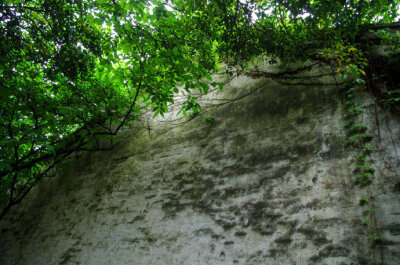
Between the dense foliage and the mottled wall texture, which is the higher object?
the dense foliage

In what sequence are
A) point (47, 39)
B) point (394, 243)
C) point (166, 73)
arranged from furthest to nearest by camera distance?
point (166, 73) < point (47, 39) < point (394, 243)

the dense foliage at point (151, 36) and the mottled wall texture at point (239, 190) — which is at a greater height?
the dense foliage at point (151, 36)

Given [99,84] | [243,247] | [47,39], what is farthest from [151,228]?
[47,39]

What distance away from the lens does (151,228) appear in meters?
3.24

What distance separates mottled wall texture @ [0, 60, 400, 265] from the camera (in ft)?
7.25

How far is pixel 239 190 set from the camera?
9.39 feet

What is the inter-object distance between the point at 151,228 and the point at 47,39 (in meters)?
2.96

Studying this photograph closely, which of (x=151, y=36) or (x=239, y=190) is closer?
(x=239, y=190)

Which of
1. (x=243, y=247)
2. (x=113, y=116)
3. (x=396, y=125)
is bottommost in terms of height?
(x=243, y=247)

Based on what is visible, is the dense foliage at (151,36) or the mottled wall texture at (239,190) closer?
the mottled wall texture at (239,190)

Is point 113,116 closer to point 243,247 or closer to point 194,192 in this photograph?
point 194,192

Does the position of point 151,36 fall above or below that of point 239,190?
above

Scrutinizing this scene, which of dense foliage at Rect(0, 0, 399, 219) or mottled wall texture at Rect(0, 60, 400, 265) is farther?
dense foliage at Rect(0, 0, 399, 219)

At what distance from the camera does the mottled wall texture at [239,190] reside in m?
2.21
